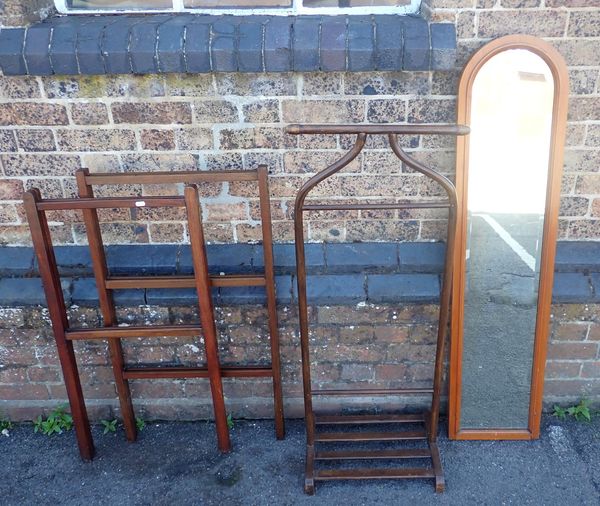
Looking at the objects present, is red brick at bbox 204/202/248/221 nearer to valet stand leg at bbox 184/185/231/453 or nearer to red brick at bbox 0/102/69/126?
valet stand leg at bbox 184/185/231/453

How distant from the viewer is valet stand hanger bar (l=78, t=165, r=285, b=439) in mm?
2711

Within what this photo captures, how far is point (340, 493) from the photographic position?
285cm

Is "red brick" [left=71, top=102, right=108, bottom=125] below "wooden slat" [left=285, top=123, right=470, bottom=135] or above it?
above

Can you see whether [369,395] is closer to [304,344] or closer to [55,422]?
[304,344]

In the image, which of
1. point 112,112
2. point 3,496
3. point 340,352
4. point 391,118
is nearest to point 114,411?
point 3,496

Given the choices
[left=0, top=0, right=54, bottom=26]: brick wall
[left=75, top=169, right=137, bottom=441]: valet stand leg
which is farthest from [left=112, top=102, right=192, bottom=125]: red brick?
[left=0, top=0, right=54, bottom=26]: brick wall

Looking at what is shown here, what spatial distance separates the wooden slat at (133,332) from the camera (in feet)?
9.38

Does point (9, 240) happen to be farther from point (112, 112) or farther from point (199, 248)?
point (199, 248)

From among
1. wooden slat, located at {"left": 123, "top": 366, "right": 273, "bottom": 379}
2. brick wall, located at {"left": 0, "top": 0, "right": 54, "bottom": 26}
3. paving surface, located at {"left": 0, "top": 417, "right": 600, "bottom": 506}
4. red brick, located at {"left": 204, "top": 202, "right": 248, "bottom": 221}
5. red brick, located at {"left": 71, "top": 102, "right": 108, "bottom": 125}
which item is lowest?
paving surface, located at {"left": 0, "top": 417, "right": 600, "bottom": 506}

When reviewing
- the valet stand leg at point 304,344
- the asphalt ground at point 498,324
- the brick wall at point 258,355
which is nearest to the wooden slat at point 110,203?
the valet stand leg at point 304,344

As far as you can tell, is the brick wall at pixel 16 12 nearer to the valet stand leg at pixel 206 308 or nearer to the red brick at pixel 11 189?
the red brick at pixel 11 189

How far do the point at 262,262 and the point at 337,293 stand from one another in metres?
0.40

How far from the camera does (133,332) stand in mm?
2865

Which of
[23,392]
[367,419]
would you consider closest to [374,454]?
[367,419]
